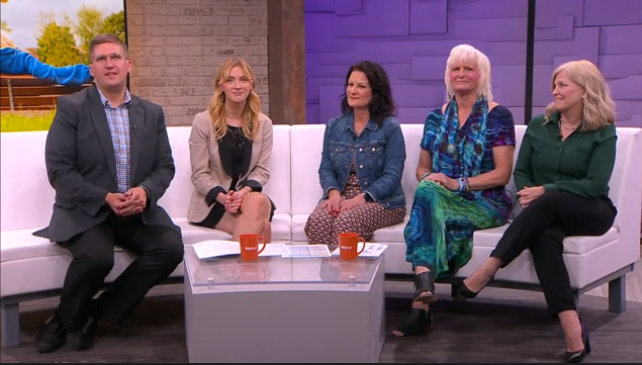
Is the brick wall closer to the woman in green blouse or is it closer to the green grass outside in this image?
the green grass outside

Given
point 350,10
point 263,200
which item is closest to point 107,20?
point 350,10

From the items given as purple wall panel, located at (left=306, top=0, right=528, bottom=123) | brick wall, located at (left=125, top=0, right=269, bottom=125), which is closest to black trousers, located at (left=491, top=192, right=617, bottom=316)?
purple wall panel, located at (left=306, top=0, right=528, bottom=123)

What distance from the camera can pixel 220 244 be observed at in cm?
328

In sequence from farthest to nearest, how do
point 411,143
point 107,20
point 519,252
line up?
point 107,20
point 411,143
point 519,252

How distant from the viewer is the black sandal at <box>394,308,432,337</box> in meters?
3.44

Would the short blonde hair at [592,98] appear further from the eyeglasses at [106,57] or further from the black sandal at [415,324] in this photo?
the eyeglasses at [106,57]

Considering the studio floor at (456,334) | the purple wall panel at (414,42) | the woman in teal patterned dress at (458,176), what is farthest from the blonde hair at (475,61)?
the purple wall panel at (414,42)

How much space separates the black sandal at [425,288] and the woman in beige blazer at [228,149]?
826mm

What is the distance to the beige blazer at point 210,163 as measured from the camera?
12.8 feet

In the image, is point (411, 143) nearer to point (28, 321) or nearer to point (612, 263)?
point (612, 263)

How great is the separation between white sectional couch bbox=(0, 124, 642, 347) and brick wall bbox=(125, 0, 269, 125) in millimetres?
2042

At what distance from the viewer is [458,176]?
3.77 meters

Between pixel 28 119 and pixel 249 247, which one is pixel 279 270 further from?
pixel 28 119

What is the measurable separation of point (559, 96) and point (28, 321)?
2466mm
